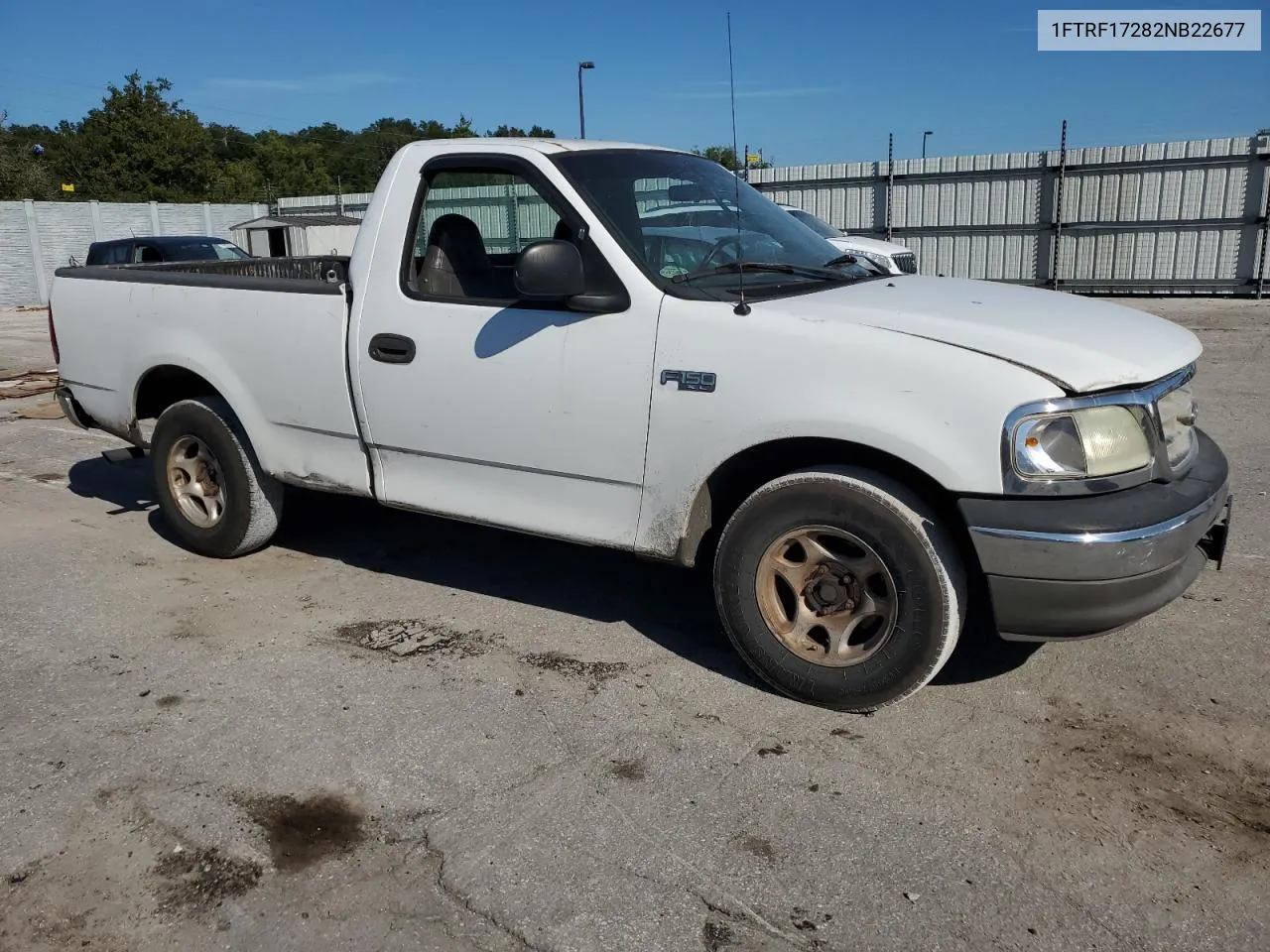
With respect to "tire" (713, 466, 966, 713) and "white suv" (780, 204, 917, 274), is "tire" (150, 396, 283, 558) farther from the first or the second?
"white suv" (780, 204, 917, 274)

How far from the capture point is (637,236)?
3900mm

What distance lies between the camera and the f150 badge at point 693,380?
356 cm

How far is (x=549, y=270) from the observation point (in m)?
3.65

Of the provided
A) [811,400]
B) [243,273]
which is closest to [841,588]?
[811,400]

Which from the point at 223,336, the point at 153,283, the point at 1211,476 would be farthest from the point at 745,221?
the point at 153,283

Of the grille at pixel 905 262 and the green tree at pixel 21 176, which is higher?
the green tree at pixel 21 176

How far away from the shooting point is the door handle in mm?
4211

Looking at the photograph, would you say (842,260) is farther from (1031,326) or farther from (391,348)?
(391,348)

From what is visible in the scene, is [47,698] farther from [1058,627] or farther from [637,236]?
[1058,627]

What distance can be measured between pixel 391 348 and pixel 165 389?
6.36ft

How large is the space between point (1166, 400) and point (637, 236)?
1922mm

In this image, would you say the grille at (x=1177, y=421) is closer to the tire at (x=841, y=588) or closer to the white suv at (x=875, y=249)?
the tire at (x=841, y=588)

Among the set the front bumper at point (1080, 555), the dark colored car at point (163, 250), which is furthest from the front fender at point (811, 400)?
the dark colored car at point (163, 250)

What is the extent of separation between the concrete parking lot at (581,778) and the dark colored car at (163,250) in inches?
529
